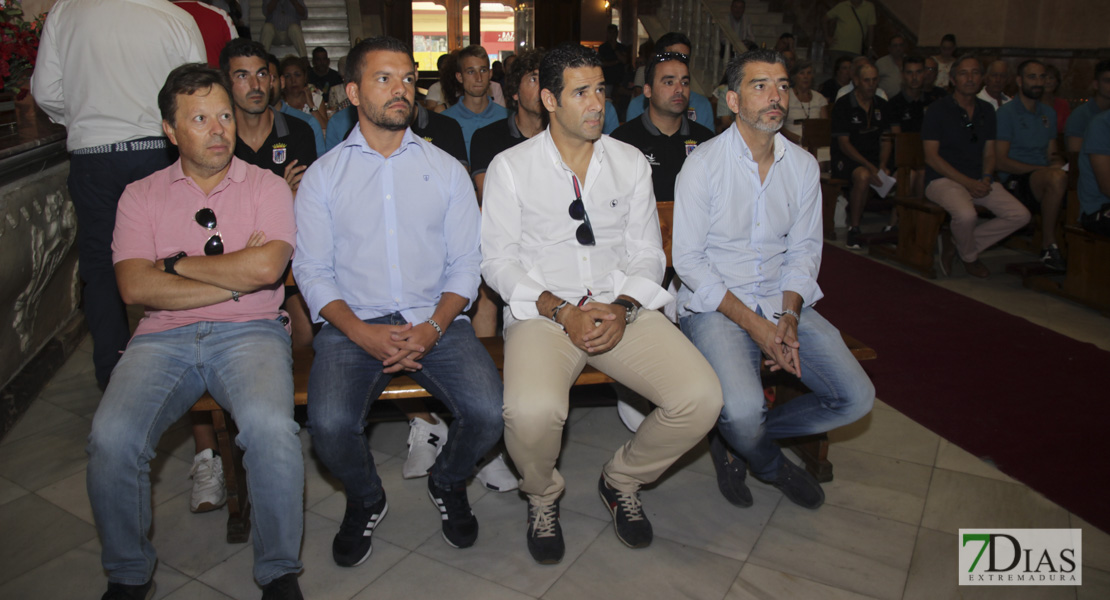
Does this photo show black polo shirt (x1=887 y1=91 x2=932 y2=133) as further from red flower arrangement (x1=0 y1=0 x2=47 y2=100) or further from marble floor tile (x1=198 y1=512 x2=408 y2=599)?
red flower arrangement (x1=0 y1=0 x2=47 y2=100)

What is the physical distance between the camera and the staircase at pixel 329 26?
1059 cm

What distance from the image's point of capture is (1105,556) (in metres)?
2.37

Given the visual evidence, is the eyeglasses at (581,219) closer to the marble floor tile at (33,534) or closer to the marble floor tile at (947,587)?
the marble floor tile at (947,587)

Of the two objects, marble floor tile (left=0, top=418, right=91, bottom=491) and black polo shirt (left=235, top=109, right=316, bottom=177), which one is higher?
black polo shirt (left=235, top=109, right=316, bottom=177)

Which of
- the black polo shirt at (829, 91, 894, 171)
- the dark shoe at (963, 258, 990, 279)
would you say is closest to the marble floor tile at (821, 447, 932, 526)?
the dark shoe at (963, 258, 990, 279)

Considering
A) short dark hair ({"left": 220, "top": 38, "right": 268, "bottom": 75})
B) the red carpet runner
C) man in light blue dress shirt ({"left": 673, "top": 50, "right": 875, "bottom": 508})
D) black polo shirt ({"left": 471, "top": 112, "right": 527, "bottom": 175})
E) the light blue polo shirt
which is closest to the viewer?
man in light blue dress shirt ({"left": 673, "top": 50, "right": 875, "bottom": 508})

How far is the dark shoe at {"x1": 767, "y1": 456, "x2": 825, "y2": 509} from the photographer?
2609 millimetres

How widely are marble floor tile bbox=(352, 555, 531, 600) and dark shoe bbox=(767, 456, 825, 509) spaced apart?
101 cm

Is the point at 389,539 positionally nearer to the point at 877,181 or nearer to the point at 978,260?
the point at 978,260

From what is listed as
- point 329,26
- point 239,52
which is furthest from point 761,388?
point 329,26

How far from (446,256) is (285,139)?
124 cm

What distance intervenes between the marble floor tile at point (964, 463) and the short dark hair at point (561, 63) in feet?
6.55

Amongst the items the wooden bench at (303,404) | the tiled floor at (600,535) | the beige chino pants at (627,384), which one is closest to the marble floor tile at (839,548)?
the tiled floor at (600,535)

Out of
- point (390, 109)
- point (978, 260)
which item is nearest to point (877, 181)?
point (978, 260)
